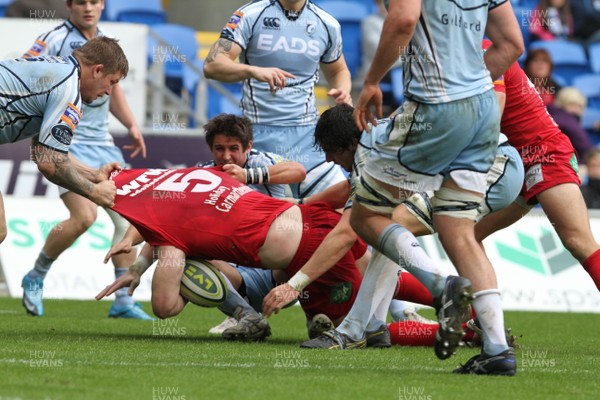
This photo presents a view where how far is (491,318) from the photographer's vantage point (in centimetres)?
521

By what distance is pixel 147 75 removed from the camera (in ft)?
44.3

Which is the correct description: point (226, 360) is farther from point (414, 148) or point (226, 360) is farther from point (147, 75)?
point (147, 75)

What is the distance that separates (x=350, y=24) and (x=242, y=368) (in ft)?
36.3

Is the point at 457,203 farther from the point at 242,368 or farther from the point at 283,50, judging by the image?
the point at 283,50

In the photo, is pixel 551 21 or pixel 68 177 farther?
pixel 551 21

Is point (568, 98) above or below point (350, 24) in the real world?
above

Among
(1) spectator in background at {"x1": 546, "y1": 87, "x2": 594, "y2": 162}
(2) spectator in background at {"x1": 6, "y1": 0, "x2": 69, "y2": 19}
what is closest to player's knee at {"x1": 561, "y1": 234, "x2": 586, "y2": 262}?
(1) spectator in background at {"x1": 546, "y1": 87, "x2": 594, "y2": 162}

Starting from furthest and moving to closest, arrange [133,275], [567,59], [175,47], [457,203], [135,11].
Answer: [567,59]
[135,11]
[175,47]
[133,275]
[457,203]

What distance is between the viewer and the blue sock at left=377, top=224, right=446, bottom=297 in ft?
17.4

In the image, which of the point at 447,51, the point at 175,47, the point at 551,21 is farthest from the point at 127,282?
the point at 551,21

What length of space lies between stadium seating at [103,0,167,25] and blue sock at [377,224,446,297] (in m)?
11.1

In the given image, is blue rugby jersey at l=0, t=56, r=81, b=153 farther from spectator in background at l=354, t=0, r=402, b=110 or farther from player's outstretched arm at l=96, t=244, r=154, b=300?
spectator in background at l=354, t=0, r=402, b=110

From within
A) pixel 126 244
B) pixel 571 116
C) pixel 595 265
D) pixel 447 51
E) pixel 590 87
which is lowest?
pixel 590 87

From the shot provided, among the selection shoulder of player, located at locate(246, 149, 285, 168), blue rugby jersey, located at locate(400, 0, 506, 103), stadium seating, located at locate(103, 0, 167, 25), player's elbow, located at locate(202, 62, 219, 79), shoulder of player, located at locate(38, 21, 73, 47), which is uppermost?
blue rugby jersey, located at locate(400, 0, 506, 103)
